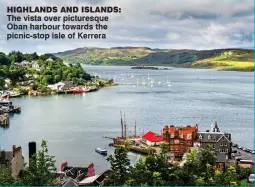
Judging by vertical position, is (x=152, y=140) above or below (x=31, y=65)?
below

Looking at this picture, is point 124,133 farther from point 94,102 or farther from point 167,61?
point 167,61

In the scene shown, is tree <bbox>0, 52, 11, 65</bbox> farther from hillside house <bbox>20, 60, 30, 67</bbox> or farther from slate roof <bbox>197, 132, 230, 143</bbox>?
slate roof <bbox>197, 132, 230, 143</bbox>

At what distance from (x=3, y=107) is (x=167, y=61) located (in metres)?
23.0

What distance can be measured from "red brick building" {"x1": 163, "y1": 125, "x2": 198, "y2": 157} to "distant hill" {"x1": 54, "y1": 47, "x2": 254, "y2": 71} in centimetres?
1555

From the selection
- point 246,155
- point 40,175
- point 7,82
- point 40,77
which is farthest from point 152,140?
point 40,77

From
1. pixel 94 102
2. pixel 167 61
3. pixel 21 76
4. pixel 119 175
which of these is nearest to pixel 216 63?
pixel 167 61

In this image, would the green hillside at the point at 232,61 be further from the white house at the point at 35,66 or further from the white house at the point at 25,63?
the white house at the point at 25,63

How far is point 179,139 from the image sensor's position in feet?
19.3

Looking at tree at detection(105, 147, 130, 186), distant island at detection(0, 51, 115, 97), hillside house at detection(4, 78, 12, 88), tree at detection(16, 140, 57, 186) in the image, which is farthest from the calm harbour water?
tree at detection(16, 140, 57, 186)

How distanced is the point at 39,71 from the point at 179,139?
1149 cm

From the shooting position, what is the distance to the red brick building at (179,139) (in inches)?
226

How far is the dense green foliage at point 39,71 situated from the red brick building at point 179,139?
934 cm

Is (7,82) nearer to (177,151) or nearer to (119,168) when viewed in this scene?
(177,151)

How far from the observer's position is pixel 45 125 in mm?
8297
